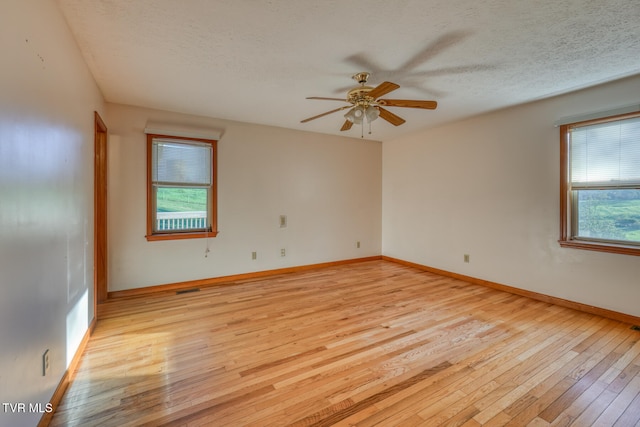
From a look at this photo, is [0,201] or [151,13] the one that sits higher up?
[151,13]

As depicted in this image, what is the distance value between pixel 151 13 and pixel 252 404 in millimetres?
2605

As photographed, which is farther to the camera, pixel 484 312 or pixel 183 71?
pixel 484 312

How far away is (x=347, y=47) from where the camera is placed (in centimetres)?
226

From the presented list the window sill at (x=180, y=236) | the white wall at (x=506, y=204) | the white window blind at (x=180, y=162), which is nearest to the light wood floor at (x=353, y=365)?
the white wall at (x=506, y=204)

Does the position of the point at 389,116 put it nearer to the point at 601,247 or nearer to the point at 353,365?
the point at 353,365

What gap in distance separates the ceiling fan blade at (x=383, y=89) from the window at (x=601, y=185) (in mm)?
2490

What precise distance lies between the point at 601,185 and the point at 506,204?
96 centimetres

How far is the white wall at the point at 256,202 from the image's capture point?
363 centimetres

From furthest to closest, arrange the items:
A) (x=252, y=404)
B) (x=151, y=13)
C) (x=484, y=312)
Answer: (x=484, y=312) → (x=151, y=13) → (x=252, y=404)

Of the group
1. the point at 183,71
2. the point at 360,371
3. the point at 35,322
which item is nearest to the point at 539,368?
the point at 360,371

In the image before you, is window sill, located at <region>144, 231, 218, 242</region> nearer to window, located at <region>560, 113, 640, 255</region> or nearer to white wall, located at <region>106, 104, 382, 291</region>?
white wall, located at <region>106, 104, 382, 291</region>

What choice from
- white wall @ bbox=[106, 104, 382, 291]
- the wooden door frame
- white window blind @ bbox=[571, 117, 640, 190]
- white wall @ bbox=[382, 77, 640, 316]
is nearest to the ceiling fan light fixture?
white wall @ bbox=[382, 77, 640, 316]

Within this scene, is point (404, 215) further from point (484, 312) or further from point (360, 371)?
point (360, 371)

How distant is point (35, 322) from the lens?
4.69 ft
